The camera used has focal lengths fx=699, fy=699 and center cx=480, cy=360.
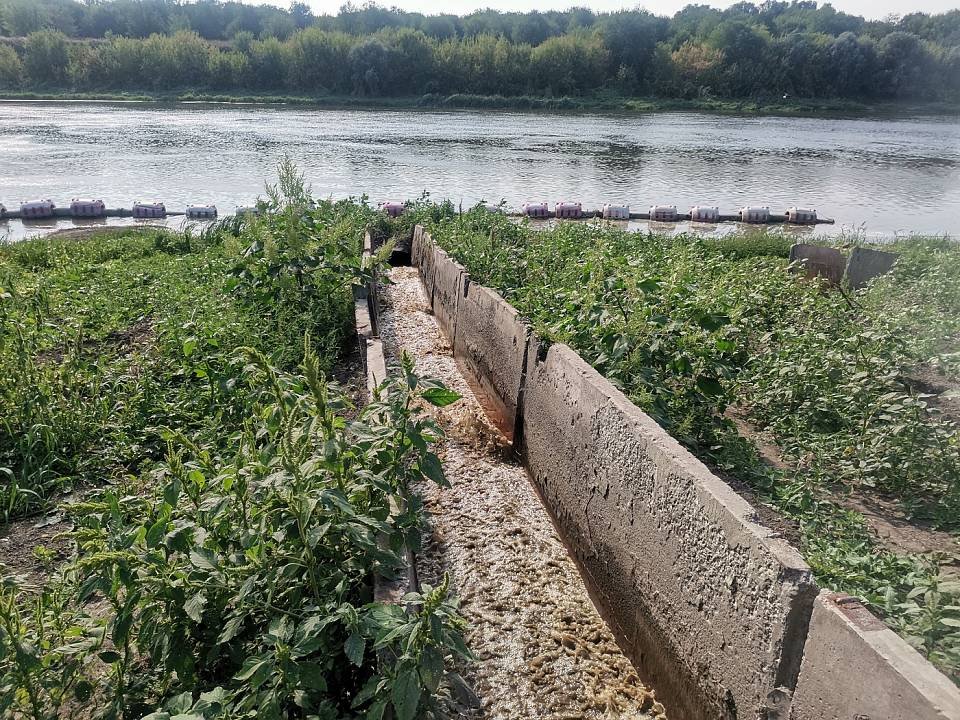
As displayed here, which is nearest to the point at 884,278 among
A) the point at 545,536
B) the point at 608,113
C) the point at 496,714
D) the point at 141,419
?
the point at 545,536

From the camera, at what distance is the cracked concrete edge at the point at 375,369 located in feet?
8.34

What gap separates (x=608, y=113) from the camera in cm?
4784

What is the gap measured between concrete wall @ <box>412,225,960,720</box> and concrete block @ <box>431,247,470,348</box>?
7.72 ft

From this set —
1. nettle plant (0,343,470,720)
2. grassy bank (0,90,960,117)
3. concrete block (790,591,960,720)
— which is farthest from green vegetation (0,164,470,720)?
grassy bank (0,90,960,117)

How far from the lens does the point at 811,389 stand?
15.0ft

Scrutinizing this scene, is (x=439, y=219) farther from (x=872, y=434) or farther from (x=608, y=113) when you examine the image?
(x=608, y=113)

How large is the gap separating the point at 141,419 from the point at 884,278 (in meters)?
6.57

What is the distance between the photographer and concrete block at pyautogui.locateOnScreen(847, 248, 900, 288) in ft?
25.0

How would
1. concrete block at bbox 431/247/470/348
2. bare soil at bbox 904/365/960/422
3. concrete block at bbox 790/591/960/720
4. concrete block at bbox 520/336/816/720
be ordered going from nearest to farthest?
concrete block at bbox 790/591/960/720 → concrete block at bbox 520/336/816/720 → bare soil at bbox 904/365/960/422 → concrete block at bbox 431/247/470/348

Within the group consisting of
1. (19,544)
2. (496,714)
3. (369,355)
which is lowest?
(496,714)

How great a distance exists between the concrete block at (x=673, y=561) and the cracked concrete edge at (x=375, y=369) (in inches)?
39.0

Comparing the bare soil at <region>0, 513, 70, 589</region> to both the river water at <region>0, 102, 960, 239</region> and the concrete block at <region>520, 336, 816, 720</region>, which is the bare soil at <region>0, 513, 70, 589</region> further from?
the river water at <region>0, 102, 960, 239</region>

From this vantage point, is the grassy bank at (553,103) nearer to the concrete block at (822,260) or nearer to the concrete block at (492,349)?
the concrete block at (822,260)

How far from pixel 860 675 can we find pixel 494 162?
2236 cm
